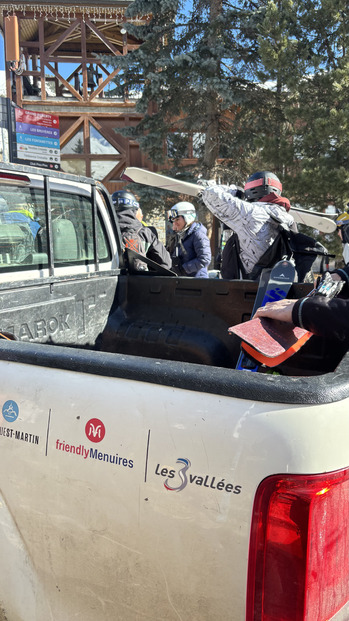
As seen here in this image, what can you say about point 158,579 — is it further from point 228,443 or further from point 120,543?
point 228,443

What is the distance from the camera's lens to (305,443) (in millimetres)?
1037

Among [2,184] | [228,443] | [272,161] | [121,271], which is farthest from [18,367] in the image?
[272,161]

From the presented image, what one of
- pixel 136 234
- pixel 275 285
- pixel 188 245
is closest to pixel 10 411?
pixel 275 285

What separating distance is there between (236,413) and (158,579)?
1.52 ft

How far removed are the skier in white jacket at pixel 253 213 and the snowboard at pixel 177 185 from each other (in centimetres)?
45

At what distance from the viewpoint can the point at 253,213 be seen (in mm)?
3607

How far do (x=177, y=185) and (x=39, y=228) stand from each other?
217 cm

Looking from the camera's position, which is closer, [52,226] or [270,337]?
[270,337]

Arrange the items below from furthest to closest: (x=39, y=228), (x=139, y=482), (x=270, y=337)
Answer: (x=39, y=228)
(x=270, y=337)
(x=139, y=482)

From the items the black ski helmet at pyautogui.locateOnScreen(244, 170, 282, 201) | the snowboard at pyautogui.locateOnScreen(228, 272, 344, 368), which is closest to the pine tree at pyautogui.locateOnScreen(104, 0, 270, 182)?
the black ski helmet at pyautogui.locateOnScreen(244, 170, 282, 201)

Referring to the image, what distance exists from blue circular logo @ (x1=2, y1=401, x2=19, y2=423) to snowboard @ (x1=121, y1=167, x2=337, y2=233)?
9.75 ft

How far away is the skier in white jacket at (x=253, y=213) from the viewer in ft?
11.6

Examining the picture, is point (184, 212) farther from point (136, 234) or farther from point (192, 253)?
point (136, 234)

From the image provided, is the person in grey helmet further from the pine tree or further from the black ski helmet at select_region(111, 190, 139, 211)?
the pine tree
